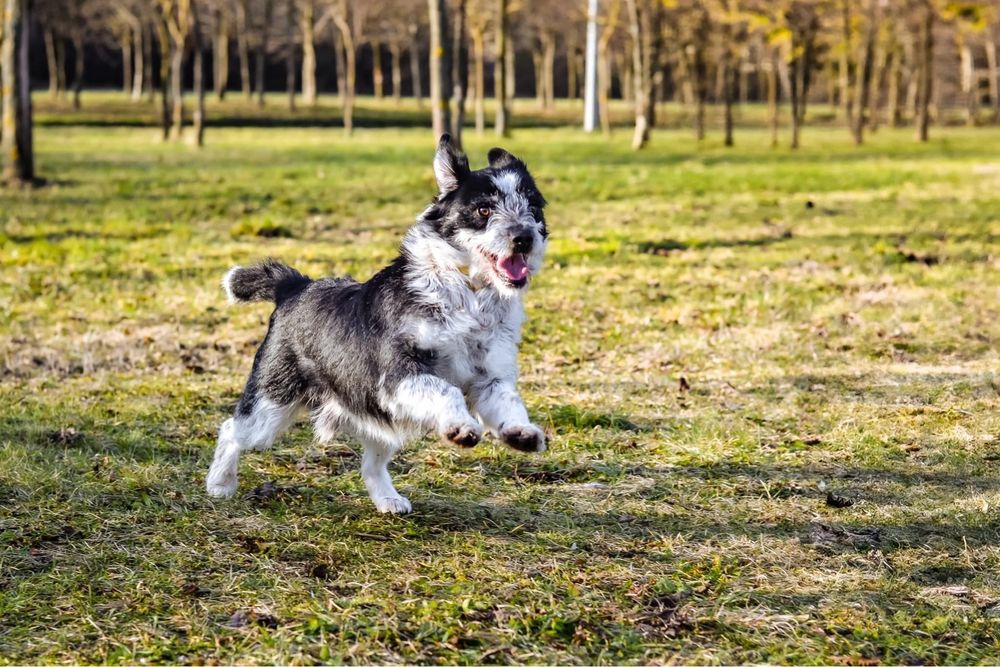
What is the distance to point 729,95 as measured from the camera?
137 ft

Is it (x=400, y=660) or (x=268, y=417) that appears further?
(x=268, y=417)

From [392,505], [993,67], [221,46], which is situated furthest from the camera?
[993,67]

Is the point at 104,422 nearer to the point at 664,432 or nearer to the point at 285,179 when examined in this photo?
the point at 664,432

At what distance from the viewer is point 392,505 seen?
252 inches

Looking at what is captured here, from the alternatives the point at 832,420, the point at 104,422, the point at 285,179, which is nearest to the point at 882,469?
the point at 832,420

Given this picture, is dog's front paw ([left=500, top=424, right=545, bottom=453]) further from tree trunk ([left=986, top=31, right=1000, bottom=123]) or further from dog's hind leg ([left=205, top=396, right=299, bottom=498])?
tree trunk ([left=986, top=31, right=1000, bottom=123])

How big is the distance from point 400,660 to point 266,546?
142cm

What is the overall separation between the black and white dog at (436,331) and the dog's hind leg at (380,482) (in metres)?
0.12

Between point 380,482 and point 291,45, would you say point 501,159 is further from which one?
point 291,45

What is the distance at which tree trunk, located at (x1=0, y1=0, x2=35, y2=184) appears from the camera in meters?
22.5

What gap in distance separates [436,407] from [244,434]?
1503 millimetres

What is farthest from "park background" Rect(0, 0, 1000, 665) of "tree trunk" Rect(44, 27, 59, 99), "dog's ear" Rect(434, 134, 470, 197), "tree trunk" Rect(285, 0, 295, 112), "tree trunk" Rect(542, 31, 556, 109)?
"tree trunk" Rect(44, 27, 59, 99)

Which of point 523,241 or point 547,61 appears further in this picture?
point 547,61

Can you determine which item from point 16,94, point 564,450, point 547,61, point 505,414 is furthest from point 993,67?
point 505,414
